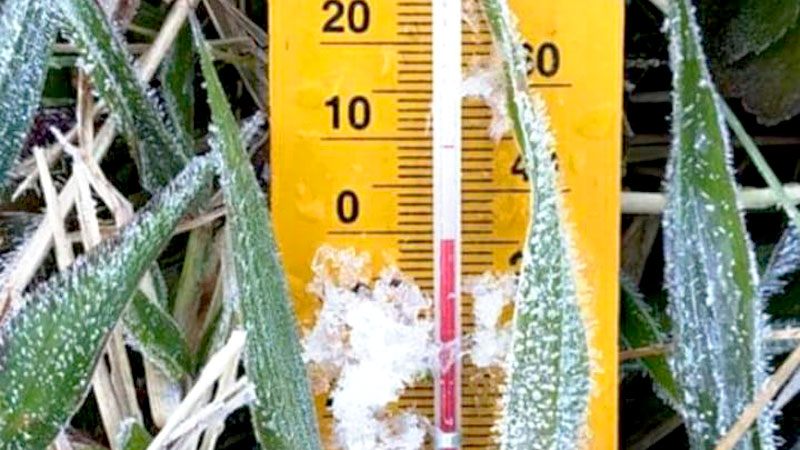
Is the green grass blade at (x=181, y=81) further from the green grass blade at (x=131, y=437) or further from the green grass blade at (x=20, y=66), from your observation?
the green grass blade at (x=131, y=437)

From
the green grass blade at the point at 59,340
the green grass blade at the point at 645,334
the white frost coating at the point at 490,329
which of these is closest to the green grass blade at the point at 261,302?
the green grass blade at the point at 59,340

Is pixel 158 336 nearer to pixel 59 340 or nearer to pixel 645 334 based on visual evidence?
pixel 59 340

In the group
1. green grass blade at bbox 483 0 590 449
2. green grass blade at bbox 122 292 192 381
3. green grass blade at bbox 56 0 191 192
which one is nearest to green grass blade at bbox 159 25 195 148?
green grass blade at bbox 56 0 191 192

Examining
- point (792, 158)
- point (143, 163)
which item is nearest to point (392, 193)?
A: point (143, 163)

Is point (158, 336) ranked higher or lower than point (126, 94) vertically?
lower

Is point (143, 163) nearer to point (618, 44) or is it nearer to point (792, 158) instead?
point (618, 44)

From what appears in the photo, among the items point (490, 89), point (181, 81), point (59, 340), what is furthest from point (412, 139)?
point (59, 340)

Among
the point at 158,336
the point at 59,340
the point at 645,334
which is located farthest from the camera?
the point at 645,334
